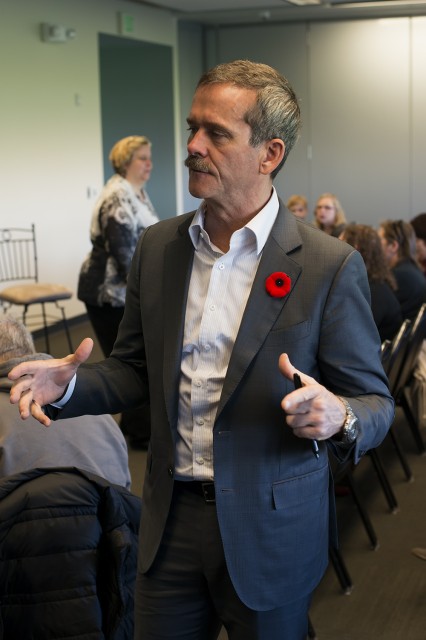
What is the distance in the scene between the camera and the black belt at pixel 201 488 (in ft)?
5.77

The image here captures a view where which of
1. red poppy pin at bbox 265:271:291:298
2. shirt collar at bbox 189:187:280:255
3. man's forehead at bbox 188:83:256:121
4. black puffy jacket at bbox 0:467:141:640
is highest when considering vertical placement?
man's forehead at bbox 188:83:256:121

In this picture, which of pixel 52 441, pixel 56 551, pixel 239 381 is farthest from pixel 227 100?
pixel 52 441

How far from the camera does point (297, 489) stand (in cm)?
176

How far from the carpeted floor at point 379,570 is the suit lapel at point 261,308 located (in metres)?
1.96

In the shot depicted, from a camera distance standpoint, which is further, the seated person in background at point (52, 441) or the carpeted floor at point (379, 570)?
the carpeted floor at point (379, 570)

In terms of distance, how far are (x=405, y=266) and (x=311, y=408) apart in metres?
4.20

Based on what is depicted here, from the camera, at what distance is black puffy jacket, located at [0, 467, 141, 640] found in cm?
219

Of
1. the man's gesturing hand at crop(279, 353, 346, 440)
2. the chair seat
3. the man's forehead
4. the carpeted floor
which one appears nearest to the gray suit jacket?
the man's gesturing hand at crop(279, 353, 346, 440)

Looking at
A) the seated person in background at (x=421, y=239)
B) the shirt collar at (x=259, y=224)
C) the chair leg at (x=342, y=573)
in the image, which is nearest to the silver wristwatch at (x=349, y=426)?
the shirt collar at (x=259, y=224)

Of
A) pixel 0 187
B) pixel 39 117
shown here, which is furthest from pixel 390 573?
pixel 39 117

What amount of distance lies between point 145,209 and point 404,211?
7.55 metres

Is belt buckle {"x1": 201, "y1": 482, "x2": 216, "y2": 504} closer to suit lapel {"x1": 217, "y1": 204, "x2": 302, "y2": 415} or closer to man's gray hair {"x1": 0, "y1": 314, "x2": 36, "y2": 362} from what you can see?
suit lapel {"x1": 217, "y1": 204, "x2": 302, "y2": 415}

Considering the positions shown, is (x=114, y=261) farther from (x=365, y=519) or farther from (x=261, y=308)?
(x=261, y=308)

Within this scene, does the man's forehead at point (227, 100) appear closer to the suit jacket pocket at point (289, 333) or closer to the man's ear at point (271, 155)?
the man's ear at point (271, 155)
